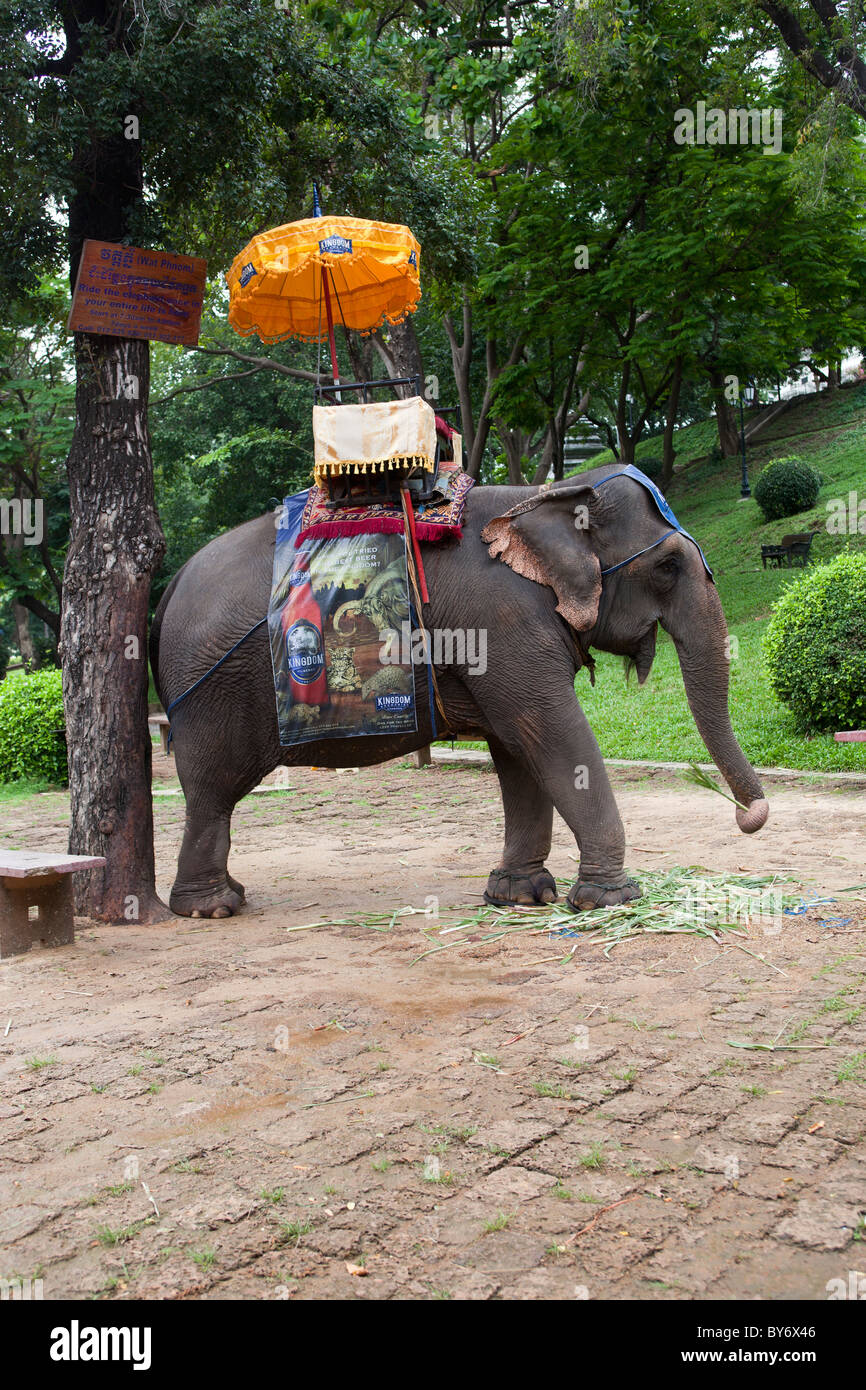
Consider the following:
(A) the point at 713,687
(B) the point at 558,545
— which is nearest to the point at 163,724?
(B) the point at 558,545

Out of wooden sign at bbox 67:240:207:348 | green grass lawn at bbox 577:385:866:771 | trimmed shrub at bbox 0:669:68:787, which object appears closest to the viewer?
wooden sign at bbox 67:240:207:348

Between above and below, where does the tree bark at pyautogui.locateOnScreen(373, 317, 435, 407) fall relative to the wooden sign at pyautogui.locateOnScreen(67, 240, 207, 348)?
above

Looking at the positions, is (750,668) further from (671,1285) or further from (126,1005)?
(671,1285)

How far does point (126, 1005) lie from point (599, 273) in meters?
13.9

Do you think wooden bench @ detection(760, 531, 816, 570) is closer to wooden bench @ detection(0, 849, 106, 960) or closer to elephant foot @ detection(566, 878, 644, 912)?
elephant foot @ detection(566, 878, 644, 912)

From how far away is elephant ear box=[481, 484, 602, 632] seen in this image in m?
6.31

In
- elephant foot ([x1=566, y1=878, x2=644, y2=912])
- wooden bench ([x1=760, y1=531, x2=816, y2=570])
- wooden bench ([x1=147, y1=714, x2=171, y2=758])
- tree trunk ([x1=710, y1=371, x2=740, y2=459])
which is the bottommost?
elephant foot ([x1=566, y1=878, x2=644, y2=912])

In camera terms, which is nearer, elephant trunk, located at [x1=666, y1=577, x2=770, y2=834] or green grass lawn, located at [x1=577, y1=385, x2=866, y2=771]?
elephant trunk, located at [x1=666, y1=577, x2=770, y2=834]

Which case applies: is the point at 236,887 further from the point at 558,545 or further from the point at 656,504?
the point at 656,504

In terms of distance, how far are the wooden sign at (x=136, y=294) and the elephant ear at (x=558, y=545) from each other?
2502mm

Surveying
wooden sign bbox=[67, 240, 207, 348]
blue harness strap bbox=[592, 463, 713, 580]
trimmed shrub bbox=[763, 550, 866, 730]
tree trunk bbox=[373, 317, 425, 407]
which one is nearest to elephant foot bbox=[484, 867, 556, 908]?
blue harness strap bbox=[592, 463, 713, 580]

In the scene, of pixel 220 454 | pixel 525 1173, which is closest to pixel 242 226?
pixel 525 1173

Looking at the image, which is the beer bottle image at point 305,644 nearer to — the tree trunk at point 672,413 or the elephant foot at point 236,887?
the elephant foot at point 236,887

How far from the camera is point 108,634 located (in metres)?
7.10
